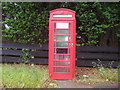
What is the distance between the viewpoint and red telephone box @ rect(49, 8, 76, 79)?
4375 mm

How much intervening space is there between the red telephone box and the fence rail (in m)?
1.31

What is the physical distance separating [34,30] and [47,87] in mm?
2664

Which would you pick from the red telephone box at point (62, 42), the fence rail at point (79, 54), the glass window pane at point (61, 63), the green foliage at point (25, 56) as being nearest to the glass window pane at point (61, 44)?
the red telephone box at point (62, 42)

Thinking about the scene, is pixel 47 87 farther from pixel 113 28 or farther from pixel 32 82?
pixel 113 28

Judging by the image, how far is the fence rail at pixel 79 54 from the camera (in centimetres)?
568

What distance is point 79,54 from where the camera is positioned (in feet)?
18.9

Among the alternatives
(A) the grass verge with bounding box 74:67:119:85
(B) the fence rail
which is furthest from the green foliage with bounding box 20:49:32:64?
(A) the grass verge with bounding box 74:67:119:85

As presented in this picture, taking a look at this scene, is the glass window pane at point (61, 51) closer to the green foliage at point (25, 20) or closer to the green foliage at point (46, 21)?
the green foliage at point (46, 21)

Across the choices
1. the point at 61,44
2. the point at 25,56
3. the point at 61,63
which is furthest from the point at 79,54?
the point at 25,56

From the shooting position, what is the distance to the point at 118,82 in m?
4.37

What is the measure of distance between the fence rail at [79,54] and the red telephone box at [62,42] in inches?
51.7

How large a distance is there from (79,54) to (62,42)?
60.5 inches

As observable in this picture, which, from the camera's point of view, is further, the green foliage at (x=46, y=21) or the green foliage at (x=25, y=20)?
the green foliage at (x=25, y=20)

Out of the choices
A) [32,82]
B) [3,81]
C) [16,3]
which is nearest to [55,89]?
[32,82]
